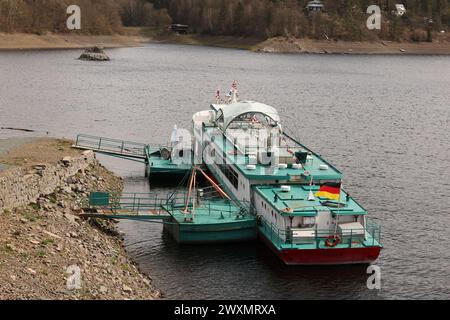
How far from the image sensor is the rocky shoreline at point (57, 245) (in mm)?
34719

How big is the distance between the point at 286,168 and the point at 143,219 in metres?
10.6

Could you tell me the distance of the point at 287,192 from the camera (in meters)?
49.6

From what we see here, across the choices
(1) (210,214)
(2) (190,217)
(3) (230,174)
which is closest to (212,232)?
(2) (190,217)

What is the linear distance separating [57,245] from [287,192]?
16.1m

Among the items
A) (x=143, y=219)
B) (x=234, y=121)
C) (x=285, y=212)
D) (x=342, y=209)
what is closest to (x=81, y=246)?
(x=143, y=219)

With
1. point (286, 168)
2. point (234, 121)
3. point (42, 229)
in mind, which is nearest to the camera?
point (42, 229)

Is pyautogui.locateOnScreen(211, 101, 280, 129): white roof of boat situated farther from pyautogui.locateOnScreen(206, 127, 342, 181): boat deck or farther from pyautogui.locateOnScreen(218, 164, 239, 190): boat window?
pyautogui.locateOnScreen(206, 127, 342, 181): boat deck

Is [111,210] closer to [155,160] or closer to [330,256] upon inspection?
[330,256]

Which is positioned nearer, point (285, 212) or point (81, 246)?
point (81, 246)

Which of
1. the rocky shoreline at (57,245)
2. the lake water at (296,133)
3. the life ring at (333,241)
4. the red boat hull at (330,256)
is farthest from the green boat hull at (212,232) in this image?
the life ring at (333,241)

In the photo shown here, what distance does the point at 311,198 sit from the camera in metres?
47.6

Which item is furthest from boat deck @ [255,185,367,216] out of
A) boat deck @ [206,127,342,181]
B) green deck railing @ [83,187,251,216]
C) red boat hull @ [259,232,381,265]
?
green deck railing @ [83,187,251,216]

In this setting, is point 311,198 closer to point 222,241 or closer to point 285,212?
point 285,212
